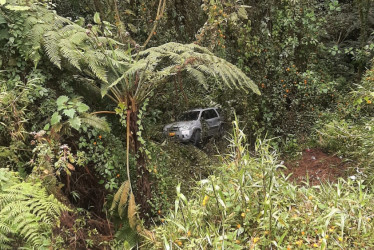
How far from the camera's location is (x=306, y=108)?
5.33 meters

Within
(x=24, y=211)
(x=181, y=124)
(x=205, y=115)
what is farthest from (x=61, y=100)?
(x=205, y=115)

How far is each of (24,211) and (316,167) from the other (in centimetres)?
384

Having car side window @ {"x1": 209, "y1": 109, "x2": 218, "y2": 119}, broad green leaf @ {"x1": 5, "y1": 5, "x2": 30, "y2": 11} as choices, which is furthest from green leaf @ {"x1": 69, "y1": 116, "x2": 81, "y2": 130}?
car side window @ {"x1": 209, "y1": 109, "x2": 218, "y2": 119}

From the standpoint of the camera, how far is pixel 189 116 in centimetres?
487

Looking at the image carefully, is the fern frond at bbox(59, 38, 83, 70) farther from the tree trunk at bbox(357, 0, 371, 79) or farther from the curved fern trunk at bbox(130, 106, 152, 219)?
the tree trunk at bbox(357, 0, 371, 79)

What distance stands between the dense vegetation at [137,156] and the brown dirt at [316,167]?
149mm

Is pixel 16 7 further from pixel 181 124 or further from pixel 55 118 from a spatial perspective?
pixel 181 124

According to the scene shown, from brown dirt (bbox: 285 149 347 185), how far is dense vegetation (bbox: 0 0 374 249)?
0.15 metres

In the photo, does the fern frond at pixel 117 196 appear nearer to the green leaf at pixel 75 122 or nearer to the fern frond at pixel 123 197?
the fern frond at pixel 123 197

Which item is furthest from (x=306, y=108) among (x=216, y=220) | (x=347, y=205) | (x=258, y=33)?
(x=216, y=220)

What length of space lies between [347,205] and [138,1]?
14.8 feet

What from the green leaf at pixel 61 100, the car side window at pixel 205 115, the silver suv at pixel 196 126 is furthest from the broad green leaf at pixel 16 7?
the car side window at pixel 205 115

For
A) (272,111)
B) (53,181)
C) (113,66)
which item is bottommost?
(272,111)

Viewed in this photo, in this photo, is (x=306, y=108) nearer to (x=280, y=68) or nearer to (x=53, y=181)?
(x=280, y=68)
